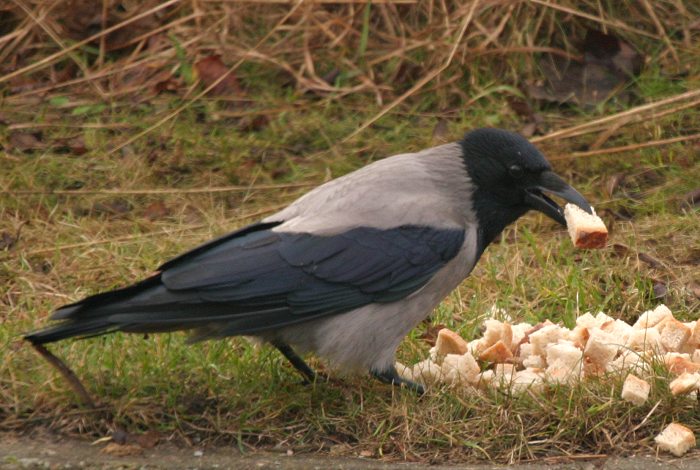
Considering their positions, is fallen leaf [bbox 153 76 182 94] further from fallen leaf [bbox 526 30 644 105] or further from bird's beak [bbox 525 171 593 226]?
bird's beak [bbox 525 171 593 226]

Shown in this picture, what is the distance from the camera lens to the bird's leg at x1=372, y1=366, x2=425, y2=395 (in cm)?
382

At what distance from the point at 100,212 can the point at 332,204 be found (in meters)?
2.06

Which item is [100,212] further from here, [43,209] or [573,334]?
[573,334]

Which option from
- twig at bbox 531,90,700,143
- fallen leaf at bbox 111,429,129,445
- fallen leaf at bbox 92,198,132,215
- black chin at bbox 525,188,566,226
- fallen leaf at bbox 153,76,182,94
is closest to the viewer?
fallen leaf at bbox 111,429,129,445

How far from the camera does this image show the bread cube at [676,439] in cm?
343

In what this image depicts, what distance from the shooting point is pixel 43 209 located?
559cm

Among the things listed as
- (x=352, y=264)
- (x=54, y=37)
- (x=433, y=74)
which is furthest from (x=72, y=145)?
(x=352, y=264)

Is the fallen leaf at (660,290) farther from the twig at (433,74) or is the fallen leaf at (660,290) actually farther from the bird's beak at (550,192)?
the twig at (433,74)

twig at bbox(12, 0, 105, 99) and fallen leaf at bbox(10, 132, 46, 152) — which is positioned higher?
twig at bbox(12, 0, 105, 99)

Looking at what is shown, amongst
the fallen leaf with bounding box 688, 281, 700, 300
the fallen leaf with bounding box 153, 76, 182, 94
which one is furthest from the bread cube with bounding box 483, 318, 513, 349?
the fallen leaf with bounding box 153, 76, 182, 94

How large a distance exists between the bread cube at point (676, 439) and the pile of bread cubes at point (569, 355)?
139mm

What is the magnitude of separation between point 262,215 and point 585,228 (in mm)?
1958

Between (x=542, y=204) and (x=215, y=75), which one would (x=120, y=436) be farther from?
(x=215, y=75)

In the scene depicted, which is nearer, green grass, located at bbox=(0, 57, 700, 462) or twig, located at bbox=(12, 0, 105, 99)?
green grass, located at bbox=(0, 57, 700, 462)
